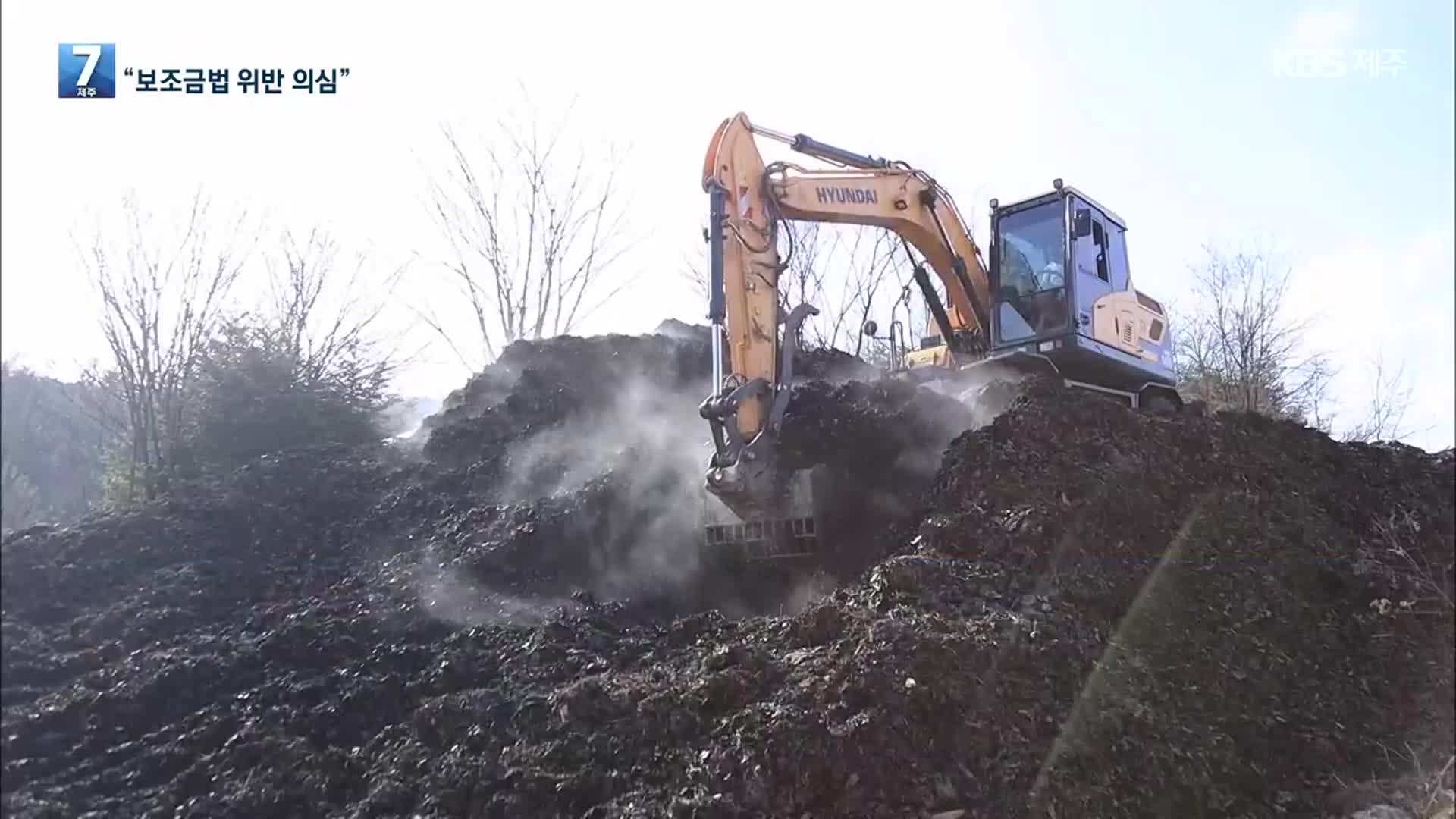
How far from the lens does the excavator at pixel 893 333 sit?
668cm

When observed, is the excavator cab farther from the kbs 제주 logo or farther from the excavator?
the kbs 제주 logo

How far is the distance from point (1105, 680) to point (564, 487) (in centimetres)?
494

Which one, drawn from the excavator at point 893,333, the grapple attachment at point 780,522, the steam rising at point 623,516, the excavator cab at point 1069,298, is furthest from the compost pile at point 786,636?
the excavator cab at point 1069,298

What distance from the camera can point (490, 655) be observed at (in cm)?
621

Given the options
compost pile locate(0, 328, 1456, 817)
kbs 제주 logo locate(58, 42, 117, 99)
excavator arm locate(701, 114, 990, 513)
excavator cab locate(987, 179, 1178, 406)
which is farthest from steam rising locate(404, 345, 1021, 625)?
kbs 제주 logo locate(58, 42, 117, 99)

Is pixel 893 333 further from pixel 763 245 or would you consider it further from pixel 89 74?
pixel 89 74

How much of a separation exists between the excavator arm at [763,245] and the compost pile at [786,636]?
854 millimetres

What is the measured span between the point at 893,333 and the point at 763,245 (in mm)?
2548

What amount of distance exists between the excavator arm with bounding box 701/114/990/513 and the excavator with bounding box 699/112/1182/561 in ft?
0.04

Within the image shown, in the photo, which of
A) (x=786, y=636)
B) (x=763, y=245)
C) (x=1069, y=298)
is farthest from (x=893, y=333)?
(x=786, y=636)

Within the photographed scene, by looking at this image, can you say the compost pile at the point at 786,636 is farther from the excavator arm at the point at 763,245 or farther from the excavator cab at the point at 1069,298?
the excavator cab at the point at 1069,298

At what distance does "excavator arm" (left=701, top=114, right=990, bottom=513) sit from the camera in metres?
6.61

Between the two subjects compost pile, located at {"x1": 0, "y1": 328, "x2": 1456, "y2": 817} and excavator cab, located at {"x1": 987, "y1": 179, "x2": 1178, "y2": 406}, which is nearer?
compost pile, located at {"x1": 0, "y1": 328, "x2": 1456, "y2": 817}

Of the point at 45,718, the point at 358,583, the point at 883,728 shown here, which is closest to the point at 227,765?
the point at 45,718
